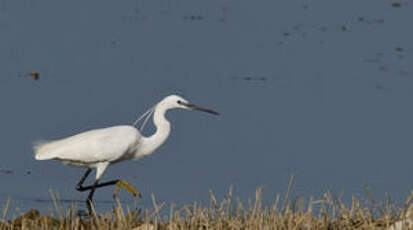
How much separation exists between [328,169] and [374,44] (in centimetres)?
→ 667

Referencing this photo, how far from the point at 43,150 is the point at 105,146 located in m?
0.61

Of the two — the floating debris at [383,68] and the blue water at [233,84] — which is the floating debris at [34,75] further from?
the floating debris at [383,68]

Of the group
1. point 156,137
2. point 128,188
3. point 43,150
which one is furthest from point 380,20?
point 43,150

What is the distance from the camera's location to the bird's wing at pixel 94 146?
12.0 metres

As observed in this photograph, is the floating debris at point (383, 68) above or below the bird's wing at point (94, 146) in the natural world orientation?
below

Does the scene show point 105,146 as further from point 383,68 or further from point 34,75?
point 383,68

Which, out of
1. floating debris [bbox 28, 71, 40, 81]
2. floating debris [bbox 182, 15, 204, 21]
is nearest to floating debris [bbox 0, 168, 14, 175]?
floating debris [bbox 28, 71, 40, 81]

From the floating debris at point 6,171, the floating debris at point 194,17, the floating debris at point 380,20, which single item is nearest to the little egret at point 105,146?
the floating debris at point 6,171

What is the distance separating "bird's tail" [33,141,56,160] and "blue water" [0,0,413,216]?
0.41 meters

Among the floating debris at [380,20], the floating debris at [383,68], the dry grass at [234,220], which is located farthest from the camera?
the floating debris at [380,20]

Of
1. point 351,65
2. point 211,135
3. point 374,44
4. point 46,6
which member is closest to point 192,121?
point 211,135

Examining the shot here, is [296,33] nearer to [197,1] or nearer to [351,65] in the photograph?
[351,65]

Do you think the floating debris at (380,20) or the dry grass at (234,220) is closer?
the dry grass at (234,220)

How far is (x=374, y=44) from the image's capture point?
65.3 feet
